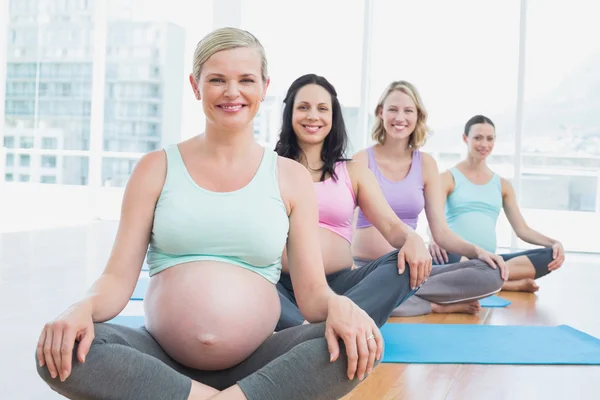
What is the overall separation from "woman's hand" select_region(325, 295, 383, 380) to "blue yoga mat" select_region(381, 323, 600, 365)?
1.05 m

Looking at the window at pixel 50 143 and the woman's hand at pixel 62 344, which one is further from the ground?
the window at pixel 50 143

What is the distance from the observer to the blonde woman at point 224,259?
1.42 m

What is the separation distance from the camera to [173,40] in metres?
7.92

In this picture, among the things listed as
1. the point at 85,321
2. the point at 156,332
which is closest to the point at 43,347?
the point at 85,321

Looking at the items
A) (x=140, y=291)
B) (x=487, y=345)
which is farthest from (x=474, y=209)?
(x=140, y=291)

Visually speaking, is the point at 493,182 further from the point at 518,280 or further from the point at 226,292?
the point at 226,292

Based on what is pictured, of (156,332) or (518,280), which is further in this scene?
(518,280)

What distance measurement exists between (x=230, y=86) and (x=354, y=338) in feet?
2.01

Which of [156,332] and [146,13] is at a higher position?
[146,13]

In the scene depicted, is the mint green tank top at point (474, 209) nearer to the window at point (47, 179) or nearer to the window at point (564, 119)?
the window at point (564, 119)

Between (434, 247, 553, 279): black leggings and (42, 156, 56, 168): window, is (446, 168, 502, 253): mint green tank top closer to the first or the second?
(434, 247, 553, 279): black leggings

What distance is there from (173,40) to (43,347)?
22.9ft

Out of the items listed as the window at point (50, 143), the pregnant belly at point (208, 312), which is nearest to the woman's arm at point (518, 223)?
the pregnant belly at point (208, 312)

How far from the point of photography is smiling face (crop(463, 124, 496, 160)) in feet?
13.7
